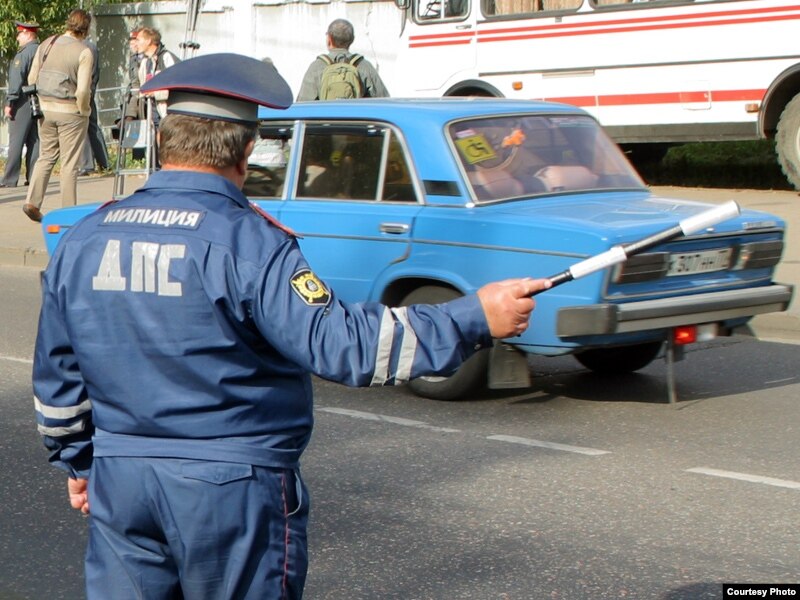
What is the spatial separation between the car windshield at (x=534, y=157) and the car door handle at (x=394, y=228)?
409 mm

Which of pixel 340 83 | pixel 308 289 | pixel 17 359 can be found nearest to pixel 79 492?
pixel 308 289

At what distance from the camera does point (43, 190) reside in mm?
13977

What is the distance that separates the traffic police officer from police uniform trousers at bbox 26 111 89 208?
2983 millimetres

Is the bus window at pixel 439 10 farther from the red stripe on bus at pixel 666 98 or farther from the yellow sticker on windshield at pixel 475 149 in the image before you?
the yellow sticker on windshield at pixel 475 149

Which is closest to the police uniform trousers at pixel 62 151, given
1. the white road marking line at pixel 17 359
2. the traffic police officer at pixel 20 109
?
the traffic police officer at pixel 20 109

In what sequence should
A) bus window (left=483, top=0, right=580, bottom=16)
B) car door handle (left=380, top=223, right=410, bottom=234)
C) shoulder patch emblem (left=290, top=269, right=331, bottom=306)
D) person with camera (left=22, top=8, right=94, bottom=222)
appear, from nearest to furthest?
1. shoulder patch emblem (left=290, top=269, right=331, bottom=306)
2. car door handle (left=380, top=223, right=410, bottom=234)
3. person with camera (left=22, top=8, right=94, bottom=222)
4. bus window (left=483, top=0, right=580, bottom=16)

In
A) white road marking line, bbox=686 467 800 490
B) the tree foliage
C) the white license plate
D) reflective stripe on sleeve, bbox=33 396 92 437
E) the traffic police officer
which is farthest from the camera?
the tree foliage

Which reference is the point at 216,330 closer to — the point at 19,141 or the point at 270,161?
the point at 270,161

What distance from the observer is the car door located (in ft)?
23.9

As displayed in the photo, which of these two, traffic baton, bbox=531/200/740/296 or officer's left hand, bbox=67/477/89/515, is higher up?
traffic baton, bbox=531/200/740/296

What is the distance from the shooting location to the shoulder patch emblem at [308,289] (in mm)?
2473

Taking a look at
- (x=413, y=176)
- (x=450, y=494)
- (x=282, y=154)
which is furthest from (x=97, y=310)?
(x=282, y=154)

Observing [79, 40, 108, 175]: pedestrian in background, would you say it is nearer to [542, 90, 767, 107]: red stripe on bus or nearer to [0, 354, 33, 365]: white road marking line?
[542, 90, 767, 107]: red stripe on bus

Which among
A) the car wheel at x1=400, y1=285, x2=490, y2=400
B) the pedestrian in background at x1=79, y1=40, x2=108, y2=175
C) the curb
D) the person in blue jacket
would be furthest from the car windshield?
the pedestrian in background at x1=79, y1=40, x2=108, y2=175
